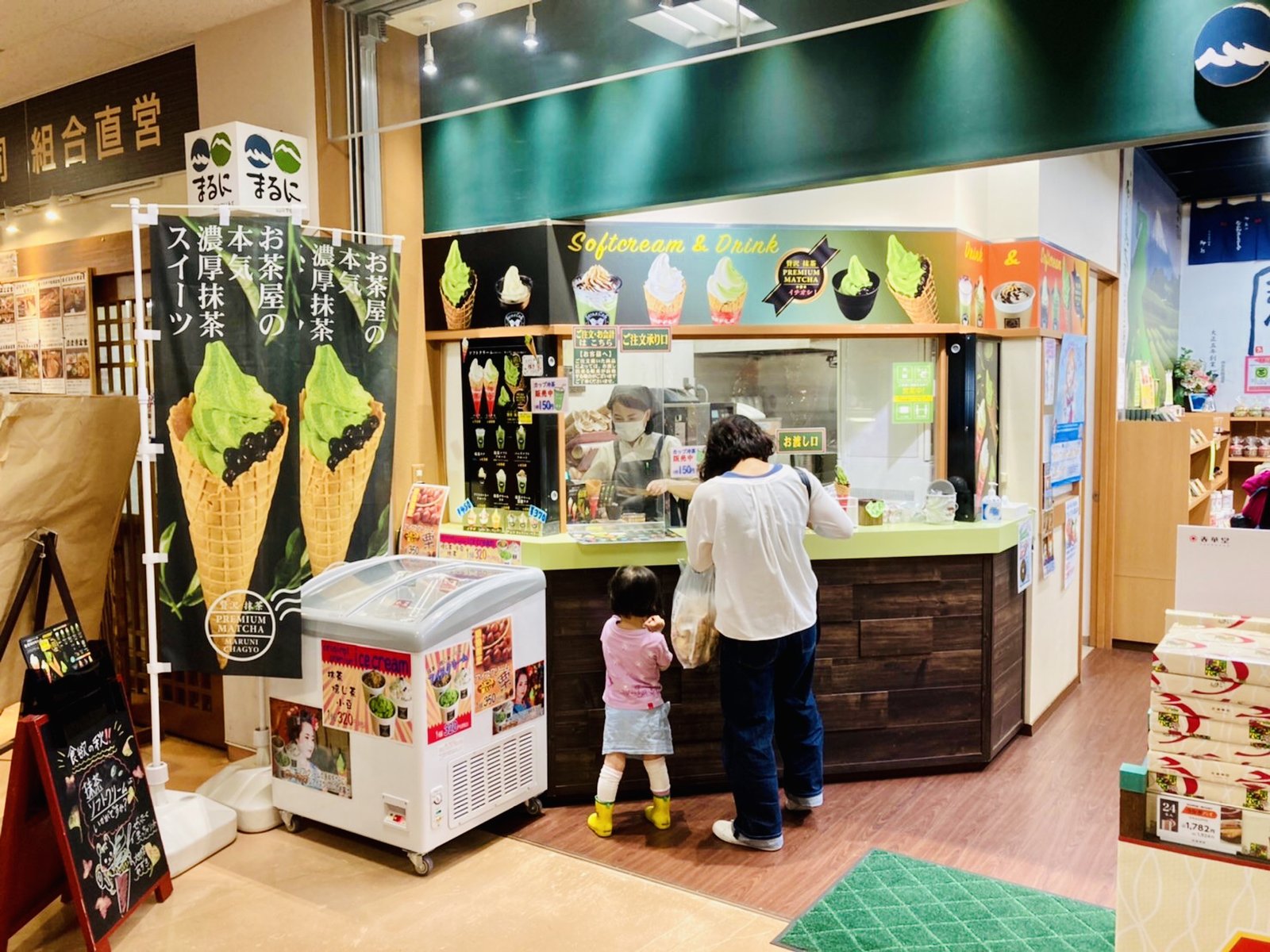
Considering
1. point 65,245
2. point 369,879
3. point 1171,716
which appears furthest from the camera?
point 65,245

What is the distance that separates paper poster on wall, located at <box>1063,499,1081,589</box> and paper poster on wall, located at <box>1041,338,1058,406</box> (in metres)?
0.72

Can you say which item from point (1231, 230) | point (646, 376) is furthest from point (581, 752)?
point (1231, 230)

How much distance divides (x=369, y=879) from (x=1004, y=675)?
2857 millimetres

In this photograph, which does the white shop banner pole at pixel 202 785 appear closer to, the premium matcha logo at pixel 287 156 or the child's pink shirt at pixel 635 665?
the premium matcha logo at pixel 287 156

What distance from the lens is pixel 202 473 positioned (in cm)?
357

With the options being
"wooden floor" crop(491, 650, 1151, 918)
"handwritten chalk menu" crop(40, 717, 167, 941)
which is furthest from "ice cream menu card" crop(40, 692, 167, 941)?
"wooden floor" crop(491, 650, 1151, 918)

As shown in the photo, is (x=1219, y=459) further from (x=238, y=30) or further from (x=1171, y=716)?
(x=238, y=30)

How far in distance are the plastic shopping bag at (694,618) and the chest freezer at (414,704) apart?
21.5 inches

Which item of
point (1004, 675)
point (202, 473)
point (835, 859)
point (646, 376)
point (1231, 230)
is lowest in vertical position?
point (835, 859)

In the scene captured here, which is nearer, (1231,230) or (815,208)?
(815,208)

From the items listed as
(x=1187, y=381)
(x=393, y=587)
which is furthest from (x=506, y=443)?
(x=1187, y=381)

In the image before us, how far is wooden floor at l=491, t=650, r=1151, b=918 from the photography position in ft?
11.2

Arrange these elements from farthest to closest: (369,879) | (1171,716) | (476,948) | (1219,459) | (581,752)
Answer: (1219,459)
(581,752)
(369,879)
(476,948)
(1171,716)

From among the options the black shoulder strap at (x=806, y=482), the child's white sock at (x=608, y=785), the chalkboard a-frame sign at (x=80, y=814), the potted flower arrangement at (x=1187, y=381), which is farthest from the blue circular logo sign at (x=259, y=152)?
the potted flower arrangement at (x=1187, y=381)
